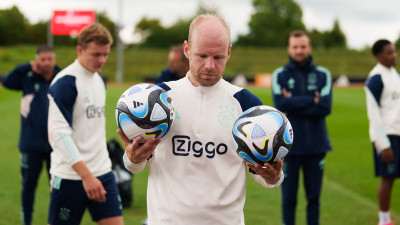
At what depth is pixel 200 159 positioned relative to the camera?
108 inches

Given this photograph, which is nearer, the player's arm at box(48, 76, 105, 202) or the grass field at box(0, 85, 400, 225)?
the player's arm at box(48, 76, 105, 202)

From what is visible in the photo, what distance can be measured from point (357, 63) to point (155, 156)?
64064mm

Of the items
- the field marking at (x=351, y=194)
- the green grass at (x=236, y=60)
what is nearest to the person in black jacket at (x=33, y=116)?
the field marking at (x=351, y=194)

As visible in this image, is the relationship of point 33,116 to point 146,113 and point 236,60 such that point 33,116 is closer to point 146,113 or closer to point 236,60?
point 146,113

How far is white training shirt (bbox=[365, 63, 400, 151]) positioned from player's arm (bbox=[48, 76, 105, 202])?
12.5ft

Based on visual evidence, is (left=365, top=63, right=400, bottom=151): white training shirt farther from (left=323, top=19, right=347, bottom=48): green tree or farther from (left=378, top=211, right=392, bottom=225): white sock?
(left=323, top=19, right=347, bottom=48): green tree

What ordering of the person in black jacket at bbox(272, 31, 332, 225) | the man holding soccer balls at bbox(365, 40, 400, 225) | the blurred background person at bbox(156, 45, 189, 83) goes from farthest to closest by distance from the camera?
the blurred background person at bbox(156, 45, 189, 83)
the man holding soccer balls at bbox(365, 40, 400, 225)
the person in black jacket at bbox(272, 31, 332, 225)

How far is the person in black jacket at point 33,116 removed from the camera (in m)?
6.18

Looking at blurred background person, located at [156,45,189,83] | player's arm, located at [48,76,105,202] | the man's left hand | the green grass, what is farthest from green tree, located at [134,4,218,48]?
the man's left hand

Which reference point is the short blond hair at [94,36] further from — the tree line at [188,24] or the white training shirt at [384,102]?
the tree line at [188,24]

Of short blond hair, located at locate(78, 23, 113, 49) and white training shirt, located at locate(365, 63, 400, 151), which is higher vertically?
short blond hair, located at locate(78, 23, 113, 49)

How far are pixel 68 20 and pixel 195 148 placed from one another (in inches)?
1597

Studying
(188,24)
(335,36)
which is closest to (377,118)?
(188,24)

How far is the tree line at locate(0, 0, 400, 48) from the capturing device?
72.5 meters
